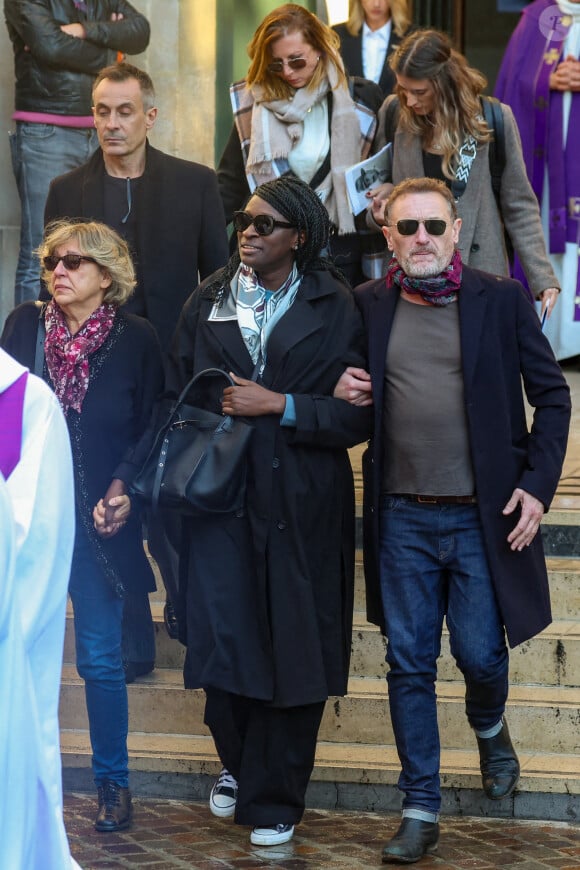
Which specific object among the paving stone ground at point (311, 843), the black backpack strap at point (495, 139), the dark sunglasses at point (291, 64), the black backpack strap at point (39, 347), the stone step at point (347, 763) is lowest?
the paving stone ground at point (311, 843)

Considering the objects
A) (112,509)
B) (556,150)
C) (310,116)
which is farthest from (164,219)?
(556,150)

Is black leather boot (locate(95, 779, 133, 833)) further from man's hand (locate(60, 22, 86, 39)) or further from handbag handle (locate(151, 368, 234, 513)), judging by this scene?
man's hand (locate(60, 22, 86, 39))

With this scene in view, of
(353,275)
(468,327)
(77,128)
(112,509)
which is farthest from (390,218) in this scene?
(77,128)

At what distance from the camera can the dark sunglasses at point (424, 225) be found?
229 inches

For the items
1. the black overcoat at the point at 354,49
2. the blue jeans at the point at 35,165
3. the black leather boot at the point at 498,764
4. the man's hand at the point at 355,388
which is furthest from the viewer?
the blue jeans at the point at 35,165

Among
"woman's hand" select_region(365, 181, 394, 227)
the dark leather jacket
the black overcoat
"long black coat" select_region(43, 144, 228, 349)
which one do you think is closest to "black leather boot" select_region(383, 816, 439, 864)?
"long black coat" select_region(43, 144, 228, 349)

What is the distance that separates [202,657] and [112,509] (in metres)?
0.60

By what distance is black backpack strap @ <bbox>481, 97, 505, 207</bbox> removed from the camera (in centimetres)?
711

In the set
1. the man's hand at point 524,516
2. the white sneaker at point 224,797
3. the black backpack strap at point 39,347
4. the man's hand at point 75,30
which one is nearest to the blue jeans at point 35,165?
the man's hand at point 75,30

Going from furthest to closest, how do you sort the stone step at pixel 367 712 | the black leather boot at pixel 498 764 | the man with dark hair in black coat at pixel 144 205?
1. the man with dark hair in black coat at pixel 144 205
2. the stone step at pixel 367 712
3. the black leather boot at pixel 498 764

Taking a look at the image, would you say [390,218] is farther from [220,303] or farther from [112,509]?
[112,509]

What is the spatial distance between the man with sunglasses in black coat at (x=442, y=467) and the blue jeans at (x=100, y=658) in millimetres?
946

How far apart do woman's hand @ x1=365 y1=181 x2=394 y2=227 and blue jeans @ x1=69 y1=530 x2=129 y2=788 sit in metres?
1.95

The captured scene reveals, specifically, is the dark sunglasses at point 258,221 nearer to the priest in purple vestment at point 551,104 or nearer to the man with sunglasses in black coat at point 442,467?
the man with sunglasses in black coat at point 442,467
